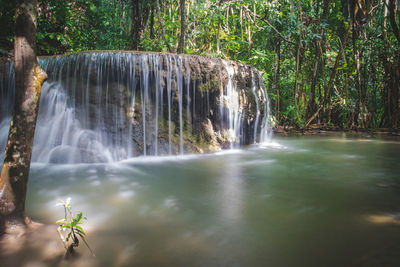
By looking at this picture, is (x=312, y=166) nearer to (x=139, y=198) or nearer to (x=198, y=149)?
(x=198, y=149)

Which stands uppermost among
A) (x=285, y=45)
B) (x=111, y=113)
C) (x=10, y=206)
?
(x=285, y=45)

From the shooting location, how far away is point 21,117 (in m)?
1.84

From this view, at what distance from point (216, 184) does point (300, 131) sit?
24.2 ft

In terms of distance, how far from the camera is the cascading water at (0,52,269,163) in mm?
5227

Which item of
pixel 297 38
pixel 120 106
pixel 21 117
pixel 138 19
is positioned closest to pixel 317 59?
pixel 297 38

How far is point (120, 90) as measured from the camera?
5500 millimetres

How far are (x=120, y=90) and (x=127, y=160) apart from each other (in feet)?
4.71

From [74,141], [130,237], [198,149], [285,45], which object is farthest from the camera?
[285,45]

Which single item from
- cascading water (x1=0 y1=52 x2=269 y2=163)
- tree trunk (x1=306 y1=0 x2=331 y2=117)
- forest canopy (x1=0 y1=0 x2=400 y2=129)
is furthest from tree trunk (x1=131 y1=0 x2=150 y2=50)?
tree trunk (x1=306 y1=0 x2=331 y2=117)

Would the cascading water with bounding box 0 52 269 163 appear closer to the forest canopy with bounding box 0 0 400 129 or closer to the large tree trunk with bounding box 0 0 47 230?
the forest canopy with bounding box 0 0 400 129

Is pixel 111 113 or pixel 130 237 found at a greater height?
pixel 111 113

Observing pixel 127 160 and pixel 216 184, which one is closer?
pixel 216 184

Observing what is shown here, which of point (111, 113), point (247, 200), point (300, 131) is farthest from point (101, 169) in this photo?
point (300, 131)

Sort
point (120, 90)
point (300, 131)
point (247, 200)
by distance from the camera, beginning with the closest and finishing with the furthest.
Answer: point (247, 200), point (120, 90), point (300, 131)
